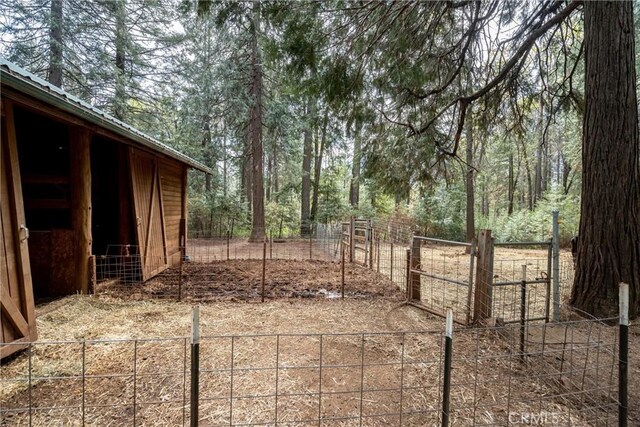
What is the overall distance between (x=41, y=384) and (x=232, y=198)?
45.7 feet

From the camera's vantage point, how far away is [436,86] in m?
6.30

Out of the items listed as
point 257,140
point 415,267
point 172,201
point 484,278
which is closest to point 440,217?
point 257,140

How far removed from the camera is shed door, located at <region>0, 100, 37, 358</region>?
2889 millimetres

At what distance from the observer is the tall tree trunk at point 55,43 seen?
9.72 meters

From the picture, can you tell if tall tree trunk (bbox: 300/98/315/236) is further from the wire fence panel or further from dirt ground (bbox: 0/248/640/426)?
dirt ground (bbox: 0/248/640/426)

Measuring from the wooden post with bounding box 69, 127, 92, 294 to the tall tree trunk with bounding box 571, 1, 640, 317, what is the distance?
6.94m

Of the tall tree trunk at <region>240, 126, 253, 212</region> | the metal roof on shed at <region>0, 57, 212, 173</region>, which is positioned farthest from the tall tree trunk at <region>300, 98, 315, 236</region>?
the metal roof on shed at <region>0, 57, 212, 173</region>

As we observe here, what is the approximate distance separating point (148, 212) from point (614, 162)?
24.7 ft

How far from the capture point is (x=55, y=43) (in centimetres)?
976

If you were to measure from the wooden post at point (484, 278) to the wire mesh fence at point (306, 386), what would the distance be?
0.49 m

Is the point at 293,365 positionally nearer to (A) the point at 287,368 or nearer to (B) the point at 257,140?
(A) the point at 287,368

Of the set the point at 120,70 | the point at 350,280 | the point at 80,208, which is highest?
the point at 120,70

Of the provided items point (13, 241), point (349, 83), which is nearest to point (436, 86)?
point (349, 83)

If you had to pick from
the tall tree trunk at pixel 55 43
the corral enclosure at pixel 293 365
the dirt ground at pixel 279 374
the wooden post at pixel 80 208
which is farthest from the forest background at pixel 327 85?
the dirt ground at pixel 279 374
